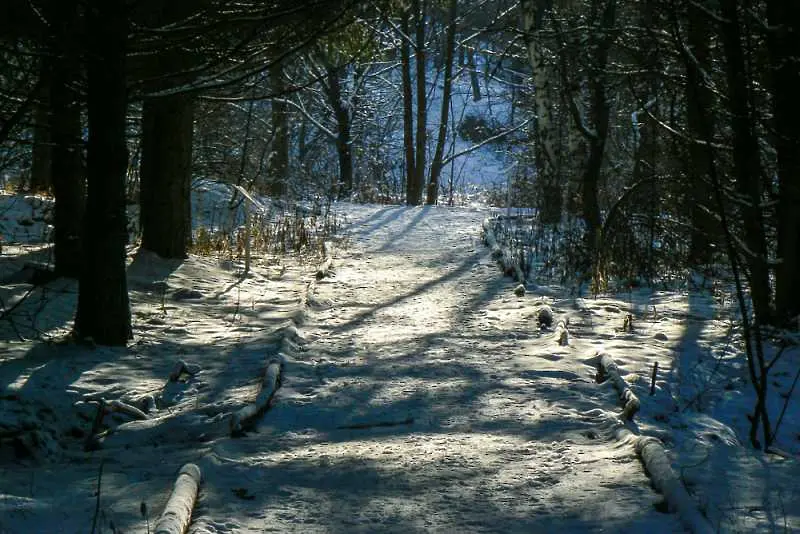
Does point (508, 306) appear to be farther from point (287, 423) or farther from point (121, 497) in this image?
point (121, 497)

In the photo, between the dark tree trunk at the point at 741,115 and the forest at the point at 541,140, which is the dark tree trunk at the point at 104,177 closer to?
the forest at the point at 541,140

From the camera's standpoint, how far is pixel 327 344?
7207mm

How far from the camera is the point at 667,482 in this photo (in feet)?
12.3

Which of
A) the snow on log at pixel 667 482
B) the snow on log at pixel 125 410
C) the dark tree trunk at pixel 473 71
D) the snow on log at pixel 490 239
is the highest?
the dark tree trunk at pixel 473 71

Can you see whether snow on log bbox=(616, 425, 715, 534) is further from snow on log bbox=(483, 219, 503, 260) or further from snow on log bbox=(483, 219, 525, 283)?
snow on log bbox=(483, 219, 503, 260)

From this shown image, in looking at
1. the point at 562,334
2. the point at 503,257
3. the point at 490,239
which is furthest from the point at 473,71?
the point at 562,334

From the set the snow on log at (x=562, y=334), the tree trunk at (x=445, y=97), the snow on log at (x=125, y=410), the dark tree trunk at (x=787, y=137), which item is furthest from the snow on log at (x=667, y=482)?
the tree trunk at (x=445, y=97)

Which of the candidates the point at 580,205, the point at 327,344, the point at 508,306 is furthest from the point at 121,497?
the point at 580,205

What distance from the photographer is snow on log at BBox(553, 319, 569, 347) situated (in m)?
6.97

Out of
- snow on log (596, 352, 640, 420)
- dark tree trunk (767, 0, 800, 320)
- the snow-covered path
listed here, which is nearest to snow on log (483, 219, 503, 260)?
the snow-covered path

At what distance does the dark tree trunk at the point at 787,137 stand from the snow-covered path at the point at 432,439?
2046mm

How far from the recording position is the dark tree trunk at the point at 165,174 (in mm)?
10031

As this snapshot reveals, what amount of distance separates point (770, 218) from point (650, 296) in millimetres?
2088

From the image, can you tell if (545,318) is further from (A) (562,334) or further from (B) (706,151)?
(B) (706,151)
